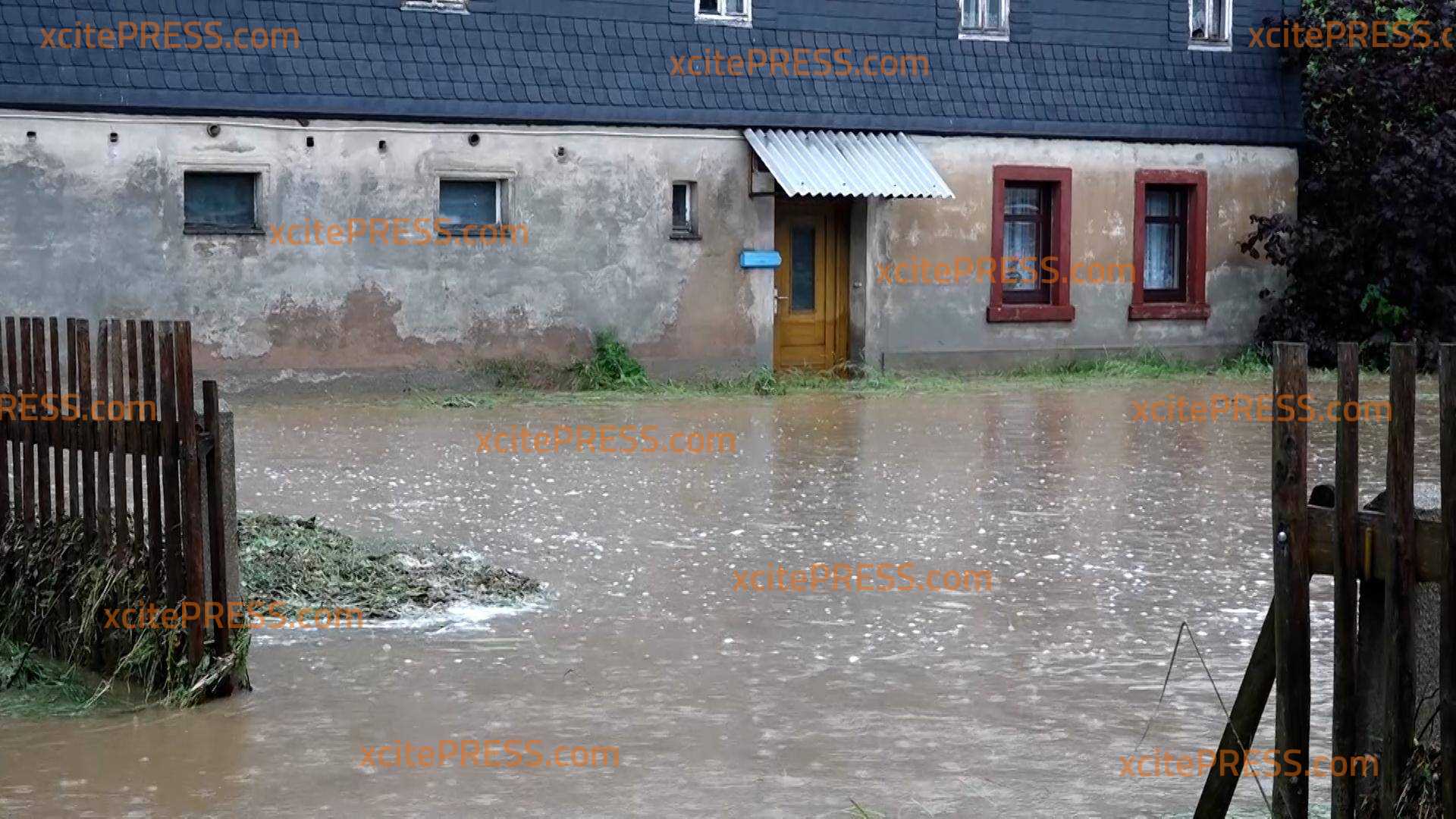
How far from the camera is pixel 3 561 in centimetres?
805

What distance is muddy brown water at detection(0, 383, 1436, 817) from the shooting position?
20.4ft

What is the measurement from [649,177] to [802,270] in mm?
2692

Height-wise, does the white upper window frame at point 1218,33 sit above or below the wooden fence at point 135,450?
above

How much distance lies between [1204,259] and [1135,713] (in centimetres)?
1931

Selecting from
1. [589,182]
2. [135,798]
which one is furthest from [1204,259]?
[135,798]

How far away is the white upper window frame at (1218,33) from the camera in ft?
84.0

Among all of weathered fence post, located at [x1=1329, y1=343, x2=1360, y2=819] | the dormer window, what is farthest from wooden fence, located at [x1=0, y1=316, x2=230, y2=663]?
the dormer window

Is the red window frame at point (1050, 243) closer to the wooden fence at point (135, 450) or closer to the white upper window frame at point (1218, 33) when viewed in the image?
the white upper window frame at point (1218, 33)

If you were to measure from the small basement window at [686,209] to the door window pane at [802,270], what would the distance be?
1.70m

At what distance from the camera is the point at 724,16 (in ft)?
73.9
